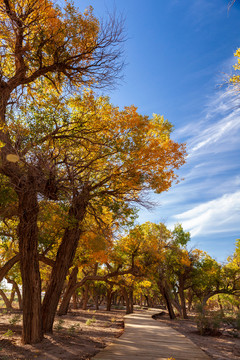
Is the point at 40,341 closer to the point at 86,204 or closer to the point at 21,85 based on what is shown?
the point at 86,204

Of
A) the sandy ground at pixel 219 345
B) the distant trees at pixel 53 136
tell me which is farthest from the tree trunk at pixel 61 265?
the sandy ground at pixel 219 345

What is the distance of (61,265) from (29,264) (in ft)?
6.20

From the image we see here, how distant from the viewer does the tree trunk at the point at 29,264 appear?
759 centimetres

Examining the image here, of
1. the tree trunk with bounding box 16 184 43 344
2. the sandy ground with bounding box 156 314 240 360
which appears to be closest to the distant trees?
the tree trunk with bounding box 16 184 43 344

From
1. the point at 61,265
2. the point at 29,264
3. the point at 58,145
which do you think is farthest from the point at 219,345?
the point at 58,145

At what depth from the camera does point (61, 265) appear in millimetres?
9516

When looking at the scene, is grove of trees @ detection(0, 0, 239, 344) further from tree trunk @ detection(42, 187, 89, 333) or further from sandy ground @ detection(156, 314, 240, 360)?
sandy ground @ detection(156, 314, 240, 360)

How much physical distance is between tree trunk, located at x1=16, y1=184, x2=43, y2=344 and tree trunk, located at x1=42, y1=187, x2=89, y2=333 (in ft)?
4.71

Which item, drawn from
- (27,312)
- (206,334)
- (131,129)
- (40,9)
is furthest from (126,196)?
(206,334)

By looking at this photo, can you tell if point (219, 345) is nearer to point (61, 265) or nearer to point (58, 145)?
point (61, 265)

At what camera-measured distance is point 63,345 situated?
7.88 meters

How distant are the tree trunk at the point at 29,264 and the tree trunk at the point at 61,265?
4.71 ft

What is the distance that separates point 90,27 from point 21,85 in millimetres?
2911

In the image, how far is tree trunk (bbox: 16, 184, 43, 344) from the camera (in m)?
7.59
